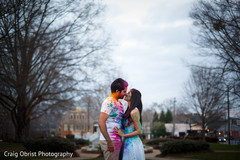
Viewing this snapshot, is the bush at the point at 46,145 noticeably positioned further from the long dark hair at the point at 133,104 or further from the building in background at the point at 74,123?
the building in background at the point at 74,123

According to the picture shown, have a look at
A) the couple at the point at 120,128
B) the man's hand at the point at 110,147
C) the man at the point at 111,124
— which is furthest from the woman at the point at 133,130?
the man's hand at the point at 110,147

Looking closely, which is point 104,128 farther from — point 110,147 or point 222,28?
point 222,28

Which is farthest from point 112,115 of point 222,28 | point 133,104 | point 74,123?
point 74,123

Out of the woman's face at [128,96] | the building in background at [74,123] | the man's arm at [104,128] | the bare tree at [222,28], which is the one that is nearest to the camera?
the man's arm at [104,128]

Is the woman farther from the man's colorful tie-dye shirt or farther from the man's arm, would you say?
the man's arm

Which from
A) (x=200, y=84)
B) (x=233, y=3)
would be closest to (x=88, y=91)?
(x=233, y=3)

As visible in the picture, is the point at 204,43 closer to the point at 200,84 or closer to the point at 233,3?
the point at 233,3

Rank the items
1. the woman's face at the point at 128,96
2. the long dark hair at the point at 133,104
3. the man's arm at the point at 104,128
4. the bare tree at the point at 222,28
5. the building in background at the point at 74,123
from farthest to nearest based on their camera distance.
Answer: the building in background at the point at 74,123, the bare tree at the point at 222,28, the woman's face at the point at 128,96, the long dark hair at the point at 133,104, the man's arm at the point at 104,128

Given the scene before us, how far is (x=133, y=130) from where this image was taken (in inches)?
188

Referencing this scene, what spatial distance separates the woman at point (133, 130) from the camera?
466 cm

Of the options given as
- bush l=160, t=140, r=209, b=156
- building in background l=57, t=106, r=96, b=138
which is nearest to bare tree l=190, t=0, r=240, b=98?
bush l=160, t=140, r=209, b=156

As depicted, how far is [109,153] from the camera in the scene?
470cm

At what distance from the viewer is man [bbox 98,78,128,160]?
15.3ft

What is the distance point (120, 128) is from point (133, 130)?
25cm
